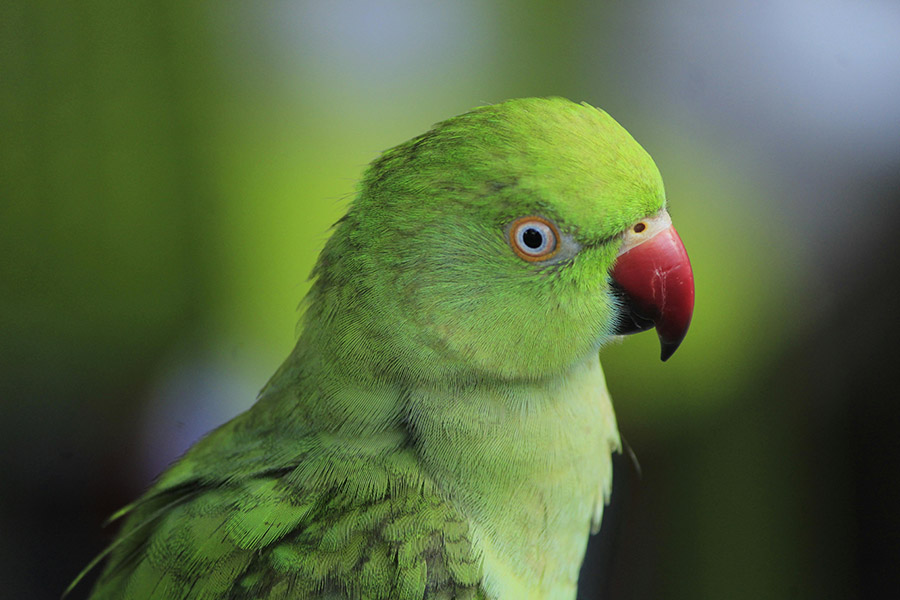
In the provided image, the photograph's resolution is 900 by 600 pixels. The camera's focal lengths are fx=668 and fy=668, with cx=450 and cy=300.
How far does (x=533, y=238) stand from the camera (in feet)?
2.10

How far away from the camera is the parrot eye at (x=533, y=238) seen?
0.63 meters

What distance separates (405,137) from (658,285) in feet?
3.24

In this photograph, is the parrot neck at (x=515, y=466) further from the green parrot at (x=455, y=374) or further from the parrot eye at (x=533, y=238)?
the parrot eye at (x=533, y=238)

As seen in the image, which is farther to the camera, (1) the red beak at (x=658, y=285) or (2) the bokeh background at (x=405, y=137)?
(2) the bokeh background at (x=405, y=137)

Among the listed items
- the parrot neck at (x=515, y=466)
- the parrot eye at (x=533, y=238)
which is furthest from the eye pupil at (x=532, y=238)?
the parrot neck at (x=515, y=466)

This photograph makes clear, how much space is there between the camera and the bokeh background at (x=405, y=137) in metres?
1.26

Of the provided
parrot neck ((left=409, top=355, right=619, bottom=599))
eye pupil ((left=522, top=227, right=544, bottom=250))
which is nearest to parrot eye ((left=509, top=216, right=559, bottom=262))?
eye pupil ((left=522, top=227, right=544, bottom=250))

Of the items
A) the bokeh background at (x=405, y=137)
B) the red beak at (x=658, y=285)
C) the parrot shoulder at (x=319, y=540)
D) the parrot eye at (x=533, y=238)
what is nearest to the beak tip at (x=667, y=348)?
the red beak at (x=658, y=285)

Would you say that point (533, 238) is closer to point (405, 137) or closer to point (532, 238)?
point (532, 238)

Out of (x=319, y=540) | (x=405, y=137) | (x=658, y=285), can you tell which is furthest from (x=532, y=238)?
(x=405, y=137)

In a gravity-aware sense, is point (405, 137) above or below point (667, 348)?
above

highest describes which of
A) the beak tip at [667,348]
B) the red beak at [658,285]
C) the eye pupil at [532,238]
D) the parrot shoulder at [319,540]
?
the eye pupil at [532,238]

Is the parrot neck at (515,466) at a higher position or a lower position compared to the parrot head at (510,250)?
lower

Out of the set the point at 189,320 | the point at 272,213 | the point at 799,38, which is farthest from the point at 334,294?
the point at 799,38
